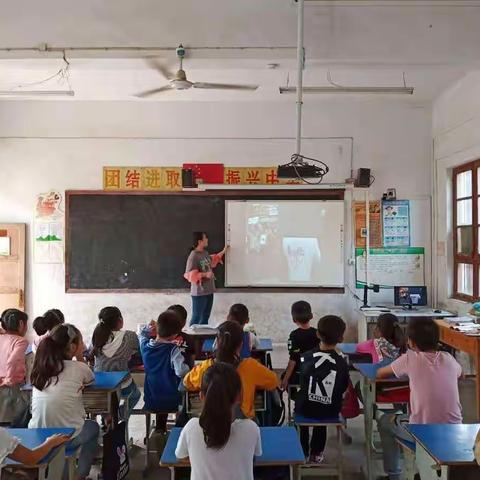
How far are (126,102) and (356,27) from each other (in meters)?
3.18

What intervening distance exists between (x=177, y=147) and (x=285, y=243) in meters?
1.76

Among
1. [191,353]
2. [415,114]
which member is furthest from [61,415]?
[415,114]

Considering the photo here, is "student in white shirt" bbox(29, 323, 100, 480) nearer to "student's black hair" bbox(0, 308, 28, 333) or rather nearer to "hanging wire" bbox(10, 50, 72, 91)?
"student's black hair" bbox(0, 308, 28, 333)

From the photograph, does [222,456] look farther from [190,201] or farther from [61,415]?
[190,201]

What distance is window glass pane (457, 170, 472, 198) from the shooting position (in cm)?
581

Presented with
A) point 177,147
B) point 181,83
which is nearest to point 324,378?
point 181,83

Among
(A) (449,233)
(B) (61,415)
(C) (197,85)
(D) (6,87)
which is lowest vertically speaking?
(B) (61,415)

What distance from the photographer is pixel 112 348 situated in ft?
11.8

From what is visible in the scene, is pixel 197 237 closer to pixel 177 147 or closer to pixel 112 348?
pixel 177 147

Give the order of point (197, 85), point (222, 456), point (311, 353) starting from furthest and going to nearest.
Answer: point (197, 85) → point (311, 353) → point (222, 456)

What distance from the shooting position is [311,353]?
2918 millimetres

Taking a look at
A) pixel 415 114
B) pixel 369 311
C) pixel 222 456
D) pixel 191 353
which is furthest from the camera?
pixel 415 114

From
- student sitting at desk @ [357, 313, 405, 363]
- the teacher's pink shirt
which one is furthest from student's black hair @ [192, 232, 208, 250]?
student sitting at desk @ [357, 313, 405, 363]

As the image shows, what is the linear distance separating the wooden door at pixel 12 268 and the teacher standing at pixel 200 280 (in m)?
2.04
